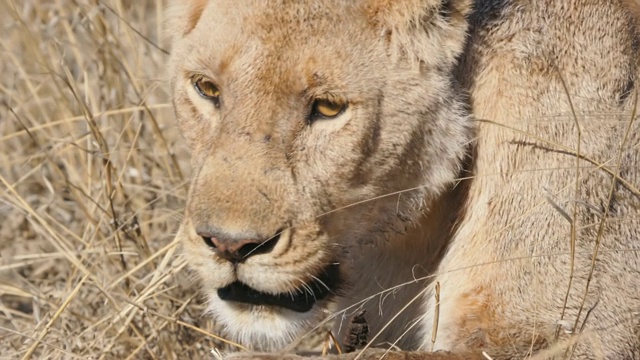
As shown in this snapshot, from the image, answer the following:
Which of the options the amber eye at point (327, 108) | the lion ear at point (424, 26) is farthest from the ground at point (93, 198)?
the lion ear at point (424, 26)

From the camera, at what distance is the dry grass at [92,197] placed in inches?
160

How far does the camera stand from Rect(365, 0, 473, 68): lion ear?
9.70ft

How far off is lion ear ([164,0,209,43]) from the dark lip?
0.88 m

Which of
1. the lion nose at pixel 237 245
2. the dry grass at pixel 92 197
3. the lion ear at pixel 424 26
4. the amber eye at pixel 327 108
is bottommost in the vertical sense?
the dry grass at pixel 92 197

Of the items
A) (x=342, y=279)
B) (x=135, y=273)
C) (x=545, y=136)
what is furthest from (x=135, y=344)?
(x=545, y=136)

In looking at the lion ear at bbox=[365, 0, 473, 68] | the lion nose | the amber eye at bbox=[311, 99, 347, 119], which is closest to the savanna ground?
the lion nose

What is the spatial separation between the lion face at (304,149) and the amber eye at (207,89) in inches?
1.5

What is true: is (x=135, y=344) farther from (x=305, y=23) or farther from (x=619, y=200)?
(x=619, y=200)

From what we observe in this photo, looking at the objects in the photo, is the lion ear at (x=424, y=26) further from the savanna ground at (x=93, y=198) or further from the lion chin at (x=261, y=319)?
the savanna ground at (x=93, y=198)

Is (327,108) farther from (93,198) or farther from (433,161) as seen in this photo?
(93,198)

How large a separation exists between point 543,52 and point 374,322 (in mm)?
1114

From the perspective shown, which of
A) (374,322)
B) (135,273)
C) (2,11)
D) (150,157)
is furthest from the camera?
(2,11)

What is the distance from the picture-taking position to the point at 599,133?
3.03 metres

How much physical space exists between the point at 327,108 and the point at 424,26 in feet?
1.20
